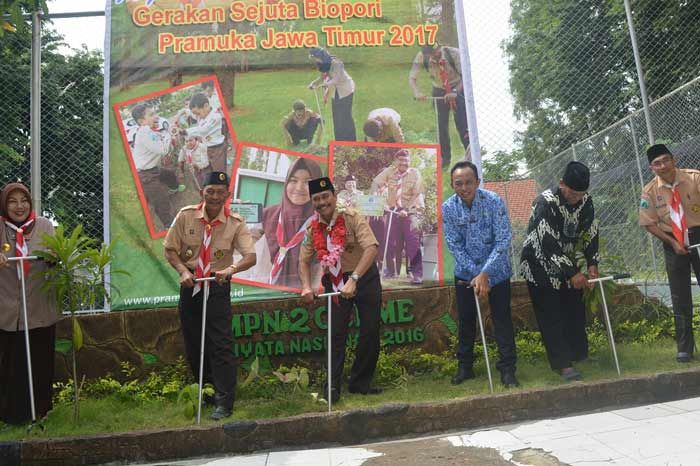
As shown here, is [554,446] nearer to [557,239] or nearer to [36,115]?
[557,239]

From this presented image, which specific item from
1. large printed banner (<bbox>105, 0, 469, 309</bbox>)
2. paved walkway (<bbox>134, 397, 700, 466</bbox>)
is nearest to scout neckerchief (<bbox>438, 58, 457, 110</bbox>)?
large printed banner (<bbox>105, 0, 469, 309</bbox>)

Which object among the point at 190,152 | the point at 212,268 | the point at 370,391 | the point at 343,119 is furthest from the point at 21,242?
the point at 343,119

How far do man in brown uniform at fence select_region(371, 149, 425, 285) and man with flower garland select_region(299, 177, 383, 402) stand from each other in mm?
968

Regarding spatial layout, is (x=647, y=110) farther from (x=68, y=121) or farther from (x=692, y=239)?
(x=68, y=121)

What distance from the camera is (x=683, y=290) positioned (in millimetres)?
5047

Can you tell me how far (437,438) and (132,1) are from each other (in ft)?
15.9

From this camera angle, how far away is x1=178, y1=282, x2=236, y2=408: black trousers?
14.6 feet

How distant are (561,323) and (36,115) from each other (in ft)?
16.0

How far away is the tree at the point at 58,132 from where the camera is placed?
18.3 feet

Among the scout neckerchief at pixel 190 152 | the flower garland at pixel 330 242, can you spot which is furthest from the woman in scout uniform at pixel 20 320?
the flower garland at pixel 330 242

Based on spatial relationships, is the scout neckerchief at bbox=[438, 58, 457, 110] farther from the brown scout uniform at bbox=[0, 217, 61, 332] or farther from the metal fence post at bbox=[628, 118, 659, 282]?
the brown scout uniform at bbox=[0, 217, 61, 332]

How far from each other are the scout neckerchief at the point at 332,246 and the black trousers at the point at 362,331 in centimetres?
15

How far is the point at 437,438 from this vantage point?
13.1ft

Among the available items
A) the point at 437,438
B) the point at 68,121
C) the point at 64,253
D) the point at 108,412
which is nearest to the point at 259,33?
the point at 68,121
